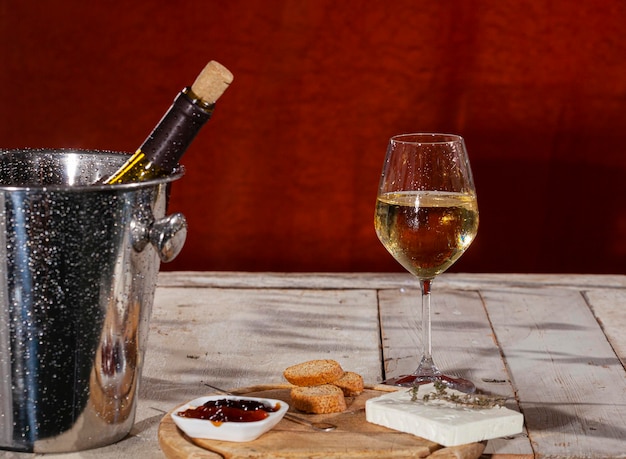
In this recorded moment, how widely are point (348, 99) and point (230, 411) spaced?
1.91 meters

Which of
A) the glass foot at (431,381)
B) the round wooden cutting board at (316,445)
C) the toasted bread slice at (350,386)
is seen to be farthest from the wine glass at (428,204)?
the round wooden cutting board at (316,445)

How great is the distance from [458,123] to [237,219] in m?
0.70

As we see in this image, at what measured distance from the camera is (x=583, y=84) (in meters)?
2.75

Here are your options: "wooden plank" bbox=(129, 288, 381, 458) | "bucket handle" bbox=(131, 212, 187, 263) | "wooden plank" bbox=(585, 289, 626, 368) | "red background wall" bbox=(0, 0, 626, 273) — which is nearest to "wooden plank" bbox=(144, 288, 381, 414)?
"wooden plank" bbox=(129, 288, 381, 458)

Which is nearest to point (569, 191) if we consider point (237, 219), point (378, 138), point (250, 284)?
point (378, 138)

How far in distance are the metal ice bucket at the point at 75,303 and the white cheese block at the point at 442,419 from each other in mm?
265

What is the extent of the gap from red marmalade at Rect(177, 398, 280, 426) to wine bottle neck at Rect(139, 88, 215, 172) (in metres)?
0.27

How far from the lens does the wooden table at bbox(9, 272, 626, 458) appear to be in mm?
1086

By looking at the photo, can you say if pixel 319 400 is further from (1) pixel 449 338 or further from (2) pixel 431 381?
(1) pixel 449 338

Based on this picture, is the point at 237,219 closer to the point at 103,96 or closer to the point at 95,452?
the point at 103,96

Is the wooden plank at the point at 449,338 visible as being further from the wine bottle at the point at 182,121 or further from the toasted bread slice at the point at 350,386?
the wine bottle at the point at 182,121

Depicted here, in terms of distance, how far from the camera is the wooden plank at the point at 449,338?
1.24 m

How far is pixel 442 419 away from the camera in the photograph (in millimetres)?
920

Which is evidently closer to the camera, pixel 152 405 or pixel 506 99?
pixel 152 405
